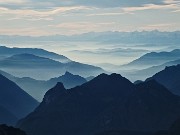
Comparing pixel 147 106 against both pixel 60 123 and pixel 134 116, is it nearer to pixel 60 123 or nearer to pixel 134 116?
pixel 134 116

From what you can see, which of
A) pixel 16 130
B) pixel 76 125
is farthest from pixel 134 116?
pixel 16 130

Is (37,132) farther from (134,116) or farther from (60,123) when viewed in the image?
(134,116)

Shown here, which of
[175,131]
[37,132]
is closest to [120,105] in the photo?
[37,132]

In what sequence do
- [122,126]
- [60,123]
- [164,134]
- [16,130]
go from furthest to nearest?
[60,123], [122,126], [164,134], [16,130]

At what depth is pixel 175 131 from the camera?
480 feet

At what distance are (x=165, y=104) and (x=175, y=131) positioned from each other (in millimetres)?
50780

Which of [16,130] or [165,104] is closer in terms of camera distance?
[16,130]

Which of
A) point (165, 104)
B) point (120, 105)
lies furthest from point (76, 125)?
point (165, 104)

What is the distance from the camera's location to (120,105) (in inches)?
7820

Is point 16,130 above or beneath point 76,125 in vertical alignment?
above

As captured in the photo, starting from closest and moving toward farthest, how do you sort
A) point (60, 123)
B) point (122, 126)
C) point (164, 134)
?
point (164, 134) → point (122, 126) → point (60, 123)

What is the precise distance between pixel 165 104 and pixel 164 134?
5302 centimetres

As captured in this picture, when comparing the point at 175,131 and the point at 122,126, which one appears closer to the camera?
the point at 175,131

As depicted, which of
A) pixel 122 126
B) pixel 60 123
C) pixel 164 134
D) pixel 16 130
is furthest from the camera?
pixel 60 123
